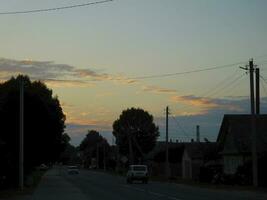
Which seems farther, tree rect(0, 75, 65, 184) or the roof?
the roof

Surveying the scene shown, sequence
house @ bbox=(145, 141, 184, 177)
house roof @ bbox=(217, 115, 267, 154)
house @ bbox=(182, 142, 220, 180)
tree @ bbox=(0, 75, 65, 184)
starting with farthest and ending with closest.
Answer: house @ bbox=(145, 141, 184, 177)
house @ bbox=(182, 142, 220, 180)
house roof @ bbox=(217, 115, 267, 154)
tree @ bbox=(0, 75, 65, 184)

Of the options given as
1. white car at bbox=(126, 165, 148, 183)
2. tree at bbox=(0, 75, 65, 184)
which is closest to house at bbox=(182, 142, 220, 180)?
white car at bbox=(126, 165, 148, 183)

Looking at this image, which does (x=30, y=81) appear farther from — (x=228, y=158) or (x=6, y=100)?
(x=228, y=158)

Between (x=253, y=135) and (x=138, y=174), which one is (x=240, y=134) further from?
(x=253, y=135)

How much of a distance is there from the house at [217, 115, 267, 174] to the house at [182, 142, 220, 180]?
8201mm

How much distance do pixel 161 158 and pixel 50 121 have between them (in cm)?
5079

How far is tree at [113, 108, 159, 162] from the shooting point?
454 ft

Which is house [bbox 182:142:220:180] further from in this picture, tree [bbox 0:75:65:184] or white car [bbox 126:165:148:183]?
tree [bbox 0:75:65:184]

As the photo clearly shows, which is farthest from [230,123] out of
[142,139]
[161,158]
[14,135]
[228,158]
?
[142,139]

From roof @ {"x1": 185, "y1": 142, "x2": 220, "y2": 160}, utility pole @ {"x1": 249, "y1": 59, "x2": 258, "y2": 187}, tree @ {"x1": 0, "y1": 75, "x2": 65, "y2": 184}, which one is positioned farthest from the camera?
roof @ {"x1": 185, "y1": 142, "x2": 220, "y2": 160}

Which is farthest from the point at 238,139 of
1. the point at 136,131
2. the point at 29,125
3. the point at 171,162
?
the point at 136,131

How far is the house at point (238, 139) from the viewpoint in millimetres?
64125

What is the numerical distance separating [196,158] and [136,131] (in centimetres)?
5567

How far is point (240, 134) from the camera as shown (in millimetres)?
67375
